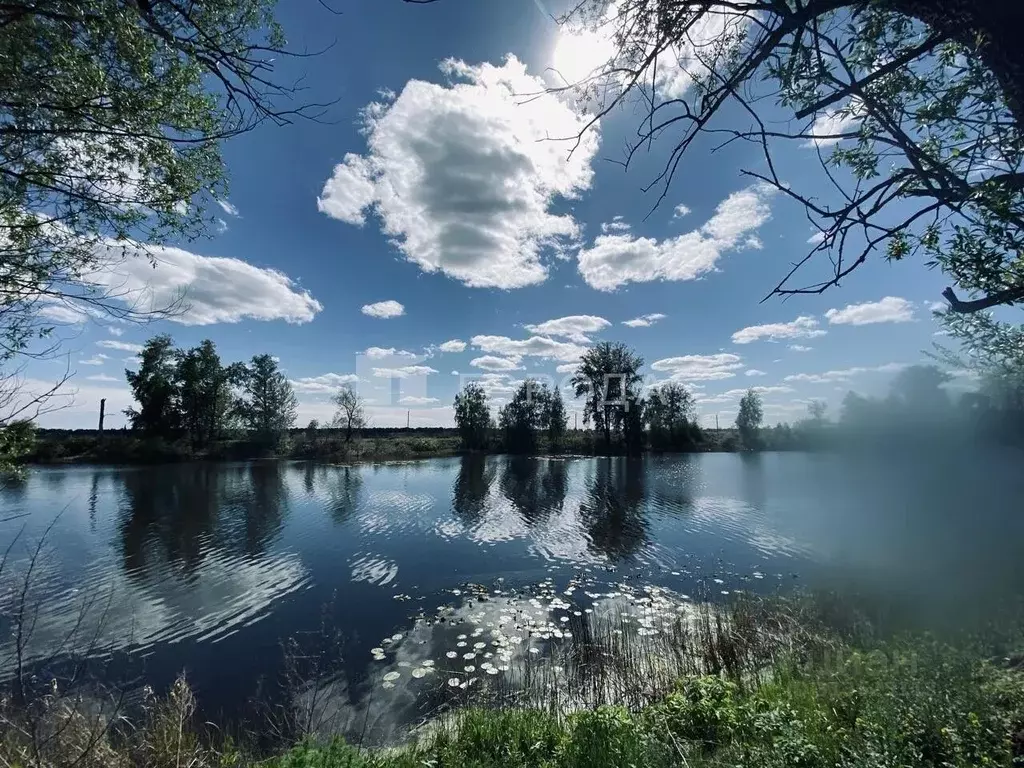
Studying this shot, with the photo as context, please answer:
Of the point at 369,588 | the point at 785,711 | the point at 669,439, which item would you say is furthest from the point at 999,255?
the point at 669,439

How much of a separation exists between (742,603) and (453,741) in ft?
21.9

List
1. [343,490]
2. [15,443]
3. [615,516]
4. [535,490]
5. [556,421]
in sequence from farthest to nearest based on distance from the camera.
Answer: [556,421], [343,490], [535,490], [615,516], [15,443]

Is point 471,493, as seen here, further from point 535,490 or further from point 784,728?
point 784,728

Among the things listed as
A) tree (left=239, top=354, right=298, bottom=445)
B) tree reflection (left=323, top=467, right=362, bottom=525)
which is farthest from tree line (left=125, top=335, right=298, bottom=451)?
tree reflection (left=323, top=467, right=362, bottom=525)

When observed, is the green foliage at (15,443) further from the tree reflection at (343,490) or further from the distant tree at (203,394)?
the distant tree at (203,394)

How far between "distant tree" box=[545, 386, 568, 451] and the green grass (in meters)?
62.6

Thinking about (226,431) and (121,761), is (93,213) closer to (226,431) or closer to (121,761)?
(121,761)

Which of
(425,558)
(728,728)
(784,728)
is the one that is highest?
(784,728)

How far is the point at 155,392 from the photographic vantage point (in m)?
53.5

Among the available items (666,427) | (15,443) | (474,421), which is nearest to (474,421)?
(474,421)

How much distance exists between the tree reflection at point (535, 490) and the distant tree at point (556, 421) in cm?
2643

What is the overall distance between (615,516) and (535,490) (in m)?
9.08

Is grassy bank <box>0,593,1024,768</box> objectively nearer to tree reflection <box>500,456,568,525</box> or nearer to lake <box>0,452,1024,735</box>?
lake <box>0,452,1024,735</box>

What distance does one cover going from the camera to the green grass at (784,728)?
3.02 meters
